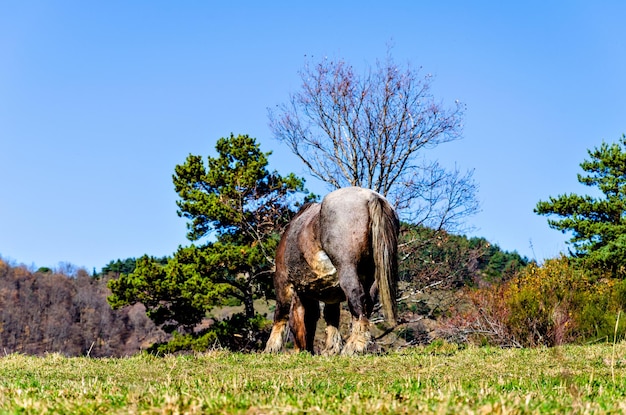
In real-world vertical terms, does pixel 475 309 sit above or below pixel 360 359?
above

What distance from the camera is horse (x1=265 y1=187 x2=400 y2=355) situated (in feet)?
32.6

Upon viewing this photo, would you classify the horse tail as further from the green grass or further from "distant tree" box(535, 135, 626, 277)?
"distant tree" box(535, 135, 626, 277)

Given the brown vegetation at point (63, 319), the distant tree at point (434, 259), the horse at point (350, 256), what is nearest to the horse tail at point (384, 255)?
the horse at point (350, 256)

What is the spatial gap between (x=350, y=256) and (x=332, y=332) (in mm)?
1770

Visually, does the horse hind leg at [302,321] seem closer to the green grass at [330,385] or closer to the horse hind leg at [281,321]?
the horse hind leg at [281,321]

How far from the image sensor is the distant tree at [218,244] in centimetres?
2427

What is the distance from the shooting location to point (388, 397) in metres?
3.69

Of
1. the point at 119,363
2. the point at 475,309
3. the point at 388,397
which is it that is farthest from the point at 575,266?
the point at 388,397

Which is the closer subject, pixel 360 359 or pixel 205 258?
pixel 360 359

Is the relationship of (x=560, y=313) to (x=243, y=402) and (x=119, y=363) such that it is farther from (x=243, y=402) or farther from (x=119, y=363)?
(x=243, y=402)

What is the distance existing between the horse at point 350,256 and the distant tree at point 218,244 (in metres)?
12.8

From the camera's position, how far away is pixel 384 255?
9.91m

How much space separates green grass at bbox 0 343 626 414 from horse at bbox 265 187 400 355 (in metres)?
1.34

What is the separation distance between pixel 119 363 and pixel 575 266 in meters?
25.4
